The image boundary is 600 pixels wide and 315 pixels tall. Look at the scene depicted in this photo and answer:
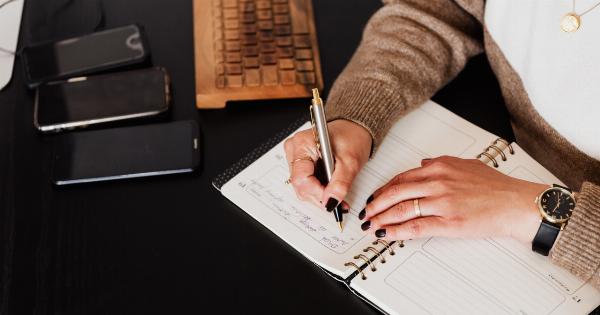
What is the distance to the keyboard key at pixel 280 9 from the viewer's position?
3.02ft

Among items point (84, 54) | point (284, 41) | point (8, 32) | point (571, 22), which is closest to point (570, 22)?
point (571, 22)

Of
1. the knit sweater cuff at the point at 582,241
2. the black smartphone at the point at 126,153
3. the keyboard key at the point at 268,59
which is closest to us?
the knit sweater cuff at the point at 582,241

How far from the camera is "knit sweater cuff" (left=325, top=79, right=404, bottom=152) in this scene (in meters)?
0.77

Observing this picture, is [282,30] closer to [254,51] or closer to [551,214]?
[254,51]

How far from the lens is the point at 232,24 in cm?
90

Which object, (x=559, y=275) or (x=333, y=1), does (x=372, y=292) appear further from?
(x=333, y=1)

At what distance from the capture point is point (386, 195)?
698mm

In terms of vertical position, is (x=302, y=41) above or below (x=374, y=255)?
above

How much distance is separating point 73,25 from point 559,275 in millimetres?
762

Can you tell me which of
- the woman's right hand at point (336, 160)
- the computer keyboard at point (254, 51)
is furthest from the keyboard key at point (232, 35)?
the woman's right hand at point (336, 160)

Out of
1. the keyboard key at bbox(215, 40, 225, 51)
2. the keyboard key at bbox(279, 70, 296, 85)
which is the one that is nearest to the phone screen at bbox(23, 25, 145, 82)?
the keyboard key at bbox(215, 40, 225, 51)

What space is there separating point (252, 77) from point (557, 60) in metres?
0.39

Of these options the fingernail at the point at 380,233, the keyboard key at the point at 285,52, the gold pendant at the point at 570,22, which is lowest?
the fingernail at the point at 380,233

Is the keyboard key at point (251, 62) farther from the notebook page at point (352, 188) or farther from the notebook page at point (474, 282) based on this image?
the notebook page at point (474, 282)
